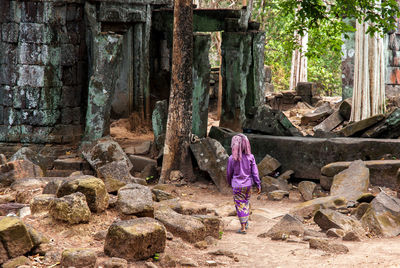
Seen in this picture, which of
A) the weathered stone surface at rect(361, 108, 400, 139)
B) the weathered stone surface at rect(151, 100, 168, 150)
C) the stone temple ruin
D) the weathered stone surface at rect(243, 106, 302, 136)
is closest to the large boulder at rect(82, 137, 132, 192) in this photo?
the weathered stone surface at rect(151, 100, 168, 150)

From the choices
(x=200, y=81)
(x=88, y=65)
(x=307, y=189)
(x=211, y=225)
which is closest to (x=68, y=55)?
(x=88, y=65)

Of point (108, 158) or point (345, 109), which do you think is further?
point (345, 109)

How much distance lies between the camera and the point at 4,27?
12367mm

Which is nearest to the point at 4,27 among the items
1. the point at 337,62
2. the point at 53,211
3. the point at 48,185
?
the point at 48,185

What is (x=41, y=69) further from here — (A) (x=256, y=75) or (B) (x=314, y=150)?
(B) (x=314, y=150)

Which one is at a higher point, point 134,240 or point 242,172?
point 242,172

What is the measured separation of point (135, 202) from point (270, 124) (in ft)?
18.1

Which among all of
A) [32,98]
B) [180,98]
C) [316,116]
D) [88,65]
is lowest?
[316,116]

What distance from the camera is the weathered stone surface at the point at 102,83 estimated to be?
11.7 m

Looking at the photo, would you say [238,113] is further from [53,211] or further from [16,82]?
[53,211]

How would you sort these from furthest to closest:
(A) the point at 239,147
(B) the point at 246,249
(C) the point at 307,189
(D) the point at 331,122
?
1. (D) the point at 331,122
2. (C) the point at 307,189
3. (A) the point at 239,147
4. (B) the point at 246,249

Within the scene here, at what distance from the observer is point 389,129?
10594 millimetres

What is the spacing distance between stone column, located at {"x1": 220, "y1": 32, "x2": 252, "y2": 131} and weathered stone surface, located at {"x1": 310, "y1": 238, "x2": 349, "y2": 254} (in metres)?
6.81

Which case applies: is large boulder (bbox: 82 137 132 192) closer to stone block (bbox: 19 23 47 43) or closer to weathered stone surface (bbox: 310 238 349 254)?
stone block (bbox: 19 23 47 43)
